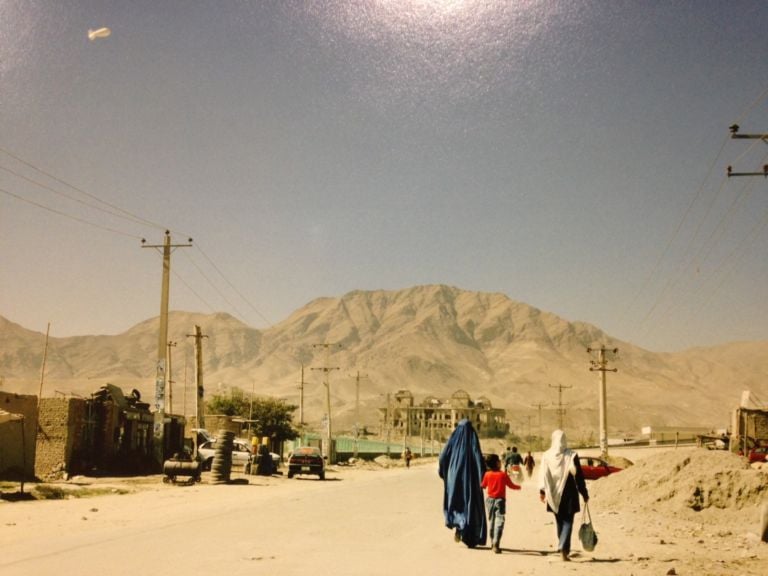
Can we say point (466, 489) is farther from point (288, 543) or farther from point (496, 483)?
point (288, 543)

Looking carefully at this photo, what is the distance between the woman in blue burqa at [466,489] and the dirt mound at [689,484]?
985cm

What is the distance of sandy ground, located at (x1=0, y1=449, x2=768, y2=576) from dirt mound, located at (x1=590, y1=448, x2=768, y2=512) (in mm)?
39

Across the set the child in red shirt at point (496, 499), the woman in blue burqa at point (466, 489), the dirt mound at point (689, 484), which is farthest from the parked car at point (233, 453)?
the child in red shirt at point (496, 499)

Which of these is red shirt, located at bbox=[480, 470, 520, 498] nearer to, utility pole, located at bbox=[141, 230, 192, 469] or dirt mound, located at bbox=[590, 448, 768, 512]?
dirt mound, located at bbox=[590, 448, 768, 512]

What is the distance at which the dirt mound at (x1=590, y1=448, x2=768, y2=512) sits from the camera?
18.9 m

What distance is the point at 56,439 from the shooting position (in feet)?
90.3

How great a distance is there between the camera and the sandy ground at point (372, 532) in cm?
977

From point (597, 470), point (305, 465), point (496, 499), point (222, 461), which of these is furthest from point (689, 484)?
point (305, 465)

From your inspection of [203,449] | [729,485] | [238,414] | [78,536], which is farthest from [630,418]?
[78,536]

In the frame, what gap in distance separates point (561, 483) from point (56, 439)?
2187 cm

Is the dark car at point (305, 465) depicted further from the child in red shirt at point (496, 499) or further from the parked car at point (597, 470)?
the child in red shirt at point (496, 499)

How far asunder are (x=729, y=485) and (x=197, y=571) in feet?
49.7

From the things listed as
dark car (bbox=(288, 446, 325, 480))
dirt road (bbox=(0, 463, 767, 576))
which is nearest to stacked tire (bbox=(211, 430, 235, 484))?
dark car (bbox=(288, 446, 325, 480))

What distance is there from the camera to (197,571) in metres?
8.80
